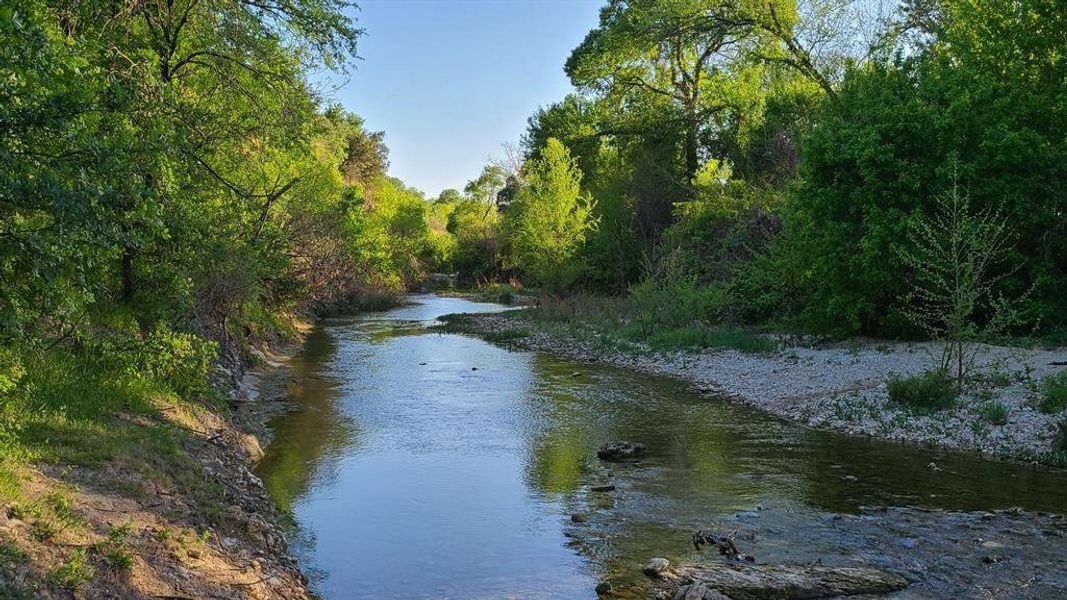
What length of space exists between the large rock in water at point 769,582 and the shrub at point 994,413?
7914 mm

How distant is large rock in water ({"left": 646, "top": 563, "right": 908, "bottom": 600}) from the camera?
811 centimetres

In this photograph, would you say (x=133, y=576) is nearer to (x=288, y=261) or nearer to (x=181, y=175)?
(x=181, y=175)

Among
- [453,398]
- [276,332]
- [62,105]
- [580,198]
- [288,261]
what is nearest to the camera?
[62,105]

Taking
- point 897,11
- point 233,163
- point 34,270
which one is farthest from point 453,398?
point 897,11

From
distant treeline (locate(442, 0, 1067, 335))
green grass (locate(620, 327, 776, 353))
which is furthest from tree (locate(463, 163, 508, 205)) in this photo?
green grass (locate(620, 327, 776, 353))

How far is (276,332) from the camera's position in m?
29.7

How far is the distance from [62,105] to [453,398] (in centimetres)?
1503

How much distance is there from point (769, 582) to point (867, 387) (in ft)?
36.5

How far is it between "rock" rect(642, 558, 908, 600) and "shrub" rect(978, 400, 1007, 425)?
25.9 ft

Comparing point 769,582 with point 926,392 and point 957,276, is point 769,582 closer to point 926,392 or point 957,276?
point 926,392

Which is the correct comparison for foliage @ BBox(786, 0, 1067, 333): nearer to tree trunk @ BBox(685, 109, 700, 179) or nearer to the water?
the water

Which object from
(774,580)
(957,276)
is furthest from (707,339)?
(774,580)

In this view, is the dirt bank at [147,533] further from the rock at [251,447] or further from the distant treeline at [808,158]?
the distant treeline at [808,158]

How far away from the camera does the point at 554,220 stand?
→ 48.8 metres
